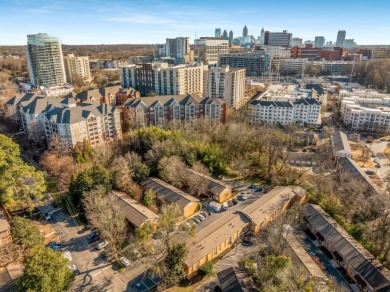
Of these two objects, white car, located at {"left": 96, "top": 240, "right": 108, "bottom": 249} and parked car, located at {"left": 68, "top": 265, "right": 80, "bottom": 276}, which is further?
white car, located at {"left": 96, "top": 240, "right": 108, "bottom": 249}

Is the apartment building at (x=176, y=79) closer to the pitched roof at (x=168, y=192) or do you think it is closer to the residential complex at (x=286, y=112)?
the residential complex at (x=286, y=112)

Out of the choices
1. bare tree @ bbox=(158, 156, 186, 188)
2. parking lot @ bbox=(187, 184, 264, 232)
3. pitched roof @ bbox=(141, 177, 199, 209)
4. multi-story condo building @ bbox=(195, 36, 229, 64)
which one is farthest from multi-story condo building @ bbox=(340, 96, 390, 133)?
multi-story condo building @ bbox=(195, 36, 229, 64)

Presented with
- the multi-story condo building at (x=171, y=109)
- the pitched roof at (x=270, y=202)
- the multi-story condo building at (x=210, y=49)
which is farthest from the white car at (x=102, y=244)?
the multi-story condo building at (x=210, y=49)

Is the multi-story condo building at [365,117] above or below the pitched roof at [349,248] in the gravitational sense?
above

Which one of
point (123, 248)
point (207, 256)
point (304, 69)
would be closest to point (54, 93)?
point (123, 248)

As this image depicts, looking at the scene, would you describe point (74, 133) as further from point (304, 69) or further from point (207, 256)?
point (304, 69)

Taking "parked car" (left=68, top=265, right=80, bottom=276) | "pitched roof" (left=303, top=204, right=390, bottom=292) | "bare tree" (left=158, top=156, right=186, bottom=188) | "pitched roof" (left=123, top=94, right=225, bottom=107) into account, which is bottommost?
"parked car" (left=68, top=265, right=80, bottom=276)

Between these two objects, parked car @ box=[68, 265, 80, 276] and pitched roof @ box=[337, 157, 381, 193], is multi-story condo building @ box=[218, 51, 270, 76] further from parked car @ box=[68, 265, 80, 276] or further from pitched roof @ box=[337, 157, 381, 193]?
parked car @ box=[68, 265, 80, 276]
